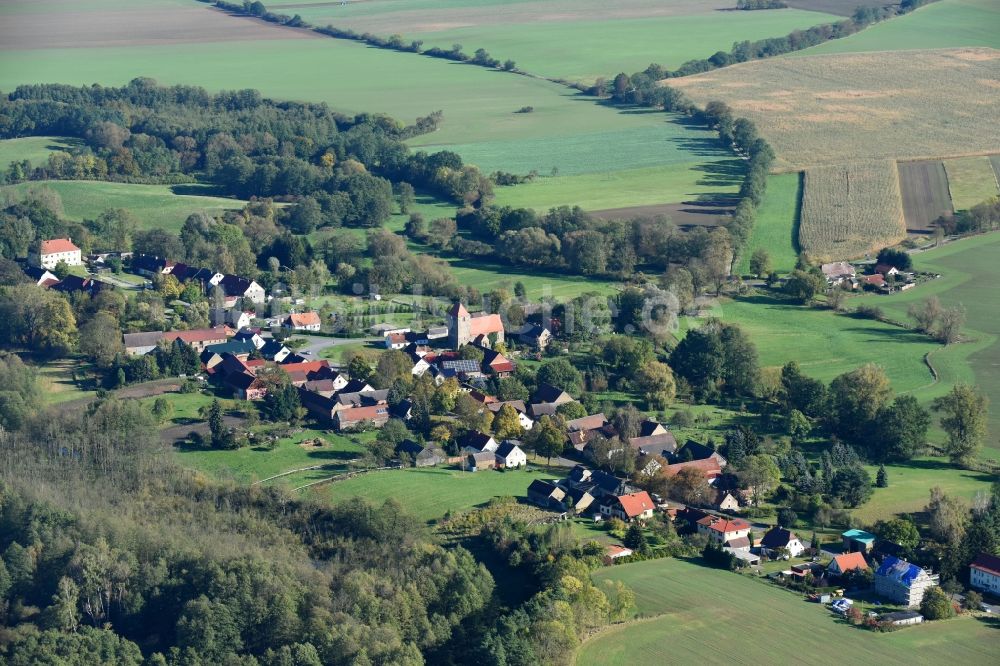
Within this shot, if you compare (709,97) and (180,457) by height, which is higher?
(709,97)

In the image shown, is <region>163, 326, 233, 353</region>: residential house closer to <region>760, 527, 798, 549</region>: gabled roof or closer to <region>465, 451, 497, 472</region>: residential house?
<region>465, 451, 497, 472</region>: residential house

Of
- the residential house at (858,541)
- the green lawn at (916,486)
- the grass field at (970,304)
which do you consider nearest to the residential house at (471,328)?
the grass field at (970,304)

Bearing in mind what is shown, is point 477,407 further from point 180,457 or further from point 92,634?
point 92,634

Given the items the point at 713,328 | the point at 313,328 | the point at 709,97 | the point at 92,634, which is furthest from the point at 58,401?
the point at 709,97

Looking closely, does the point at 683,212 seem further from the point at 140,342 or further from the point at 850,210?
the point at 140,342

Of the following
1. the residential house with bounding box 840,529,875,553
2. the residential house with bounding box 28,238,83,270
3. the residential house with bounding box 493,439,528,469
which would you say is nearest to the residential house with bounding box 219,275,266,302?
the residential house with bounding box 28,238,83,270
